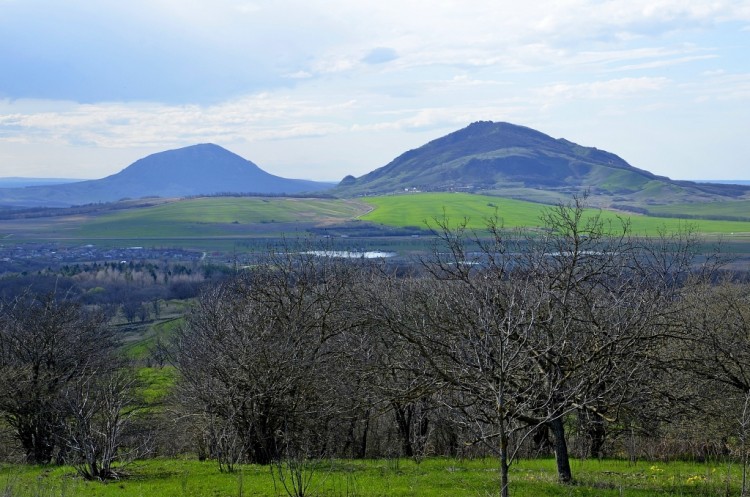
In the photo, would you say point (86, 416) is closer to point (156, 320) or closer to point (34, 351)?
point (34, 351)

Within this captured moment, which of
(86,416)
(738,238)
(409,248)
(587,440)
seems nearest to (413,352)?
(587,440)

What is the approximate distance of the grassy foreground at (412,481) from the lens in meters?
14.8

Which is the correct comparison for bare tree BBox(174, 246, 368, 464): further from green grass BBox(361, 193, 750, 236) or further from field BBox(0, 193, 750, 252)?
field BBox(0, 193, 750, 252)

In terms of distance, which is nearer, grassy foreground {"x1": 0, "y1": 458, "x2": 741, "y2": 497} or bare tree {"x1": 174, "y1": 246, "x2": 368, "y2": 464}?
grassy foreground {"x1": 0, "y1": 458, "x2": 741, "y2": 497}

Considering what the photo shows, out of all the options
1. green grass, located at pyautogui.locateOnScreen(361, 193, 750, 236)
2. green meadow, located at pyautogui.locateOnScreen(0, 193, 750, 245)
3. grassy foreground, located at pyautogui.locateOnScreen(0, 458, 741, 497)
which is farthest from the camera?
green meadow, located at pyautogui.locateOnScreen(0, 193, 750, 245)

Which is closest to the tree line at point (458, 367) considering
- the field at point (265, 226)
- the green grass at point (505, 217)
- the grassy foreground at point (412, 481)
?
the grassy foreground at point (412, 481)

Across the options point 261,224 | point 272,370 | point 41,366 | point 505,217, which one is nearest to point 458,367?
point 272,370

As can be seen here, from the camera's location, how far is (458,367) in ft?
48.9

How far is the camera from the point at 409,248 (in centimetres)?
12788

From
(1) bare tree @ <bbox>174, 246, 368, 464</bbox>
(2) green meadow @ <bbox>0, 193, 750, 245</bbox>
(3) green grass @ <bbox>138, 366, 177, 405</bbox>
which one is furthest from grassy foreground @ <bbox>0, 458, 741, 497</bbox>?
(2) green meadow @ <bbox>0, 193, 750, 245</bbox>

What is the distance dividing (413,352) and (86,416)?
9.06 metres

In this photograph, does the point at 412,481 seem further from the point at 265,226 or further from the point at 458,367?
the point at 265,226

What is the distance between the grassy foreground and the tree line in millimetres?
765

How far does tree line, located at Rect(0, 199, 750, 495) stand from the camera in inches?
562
